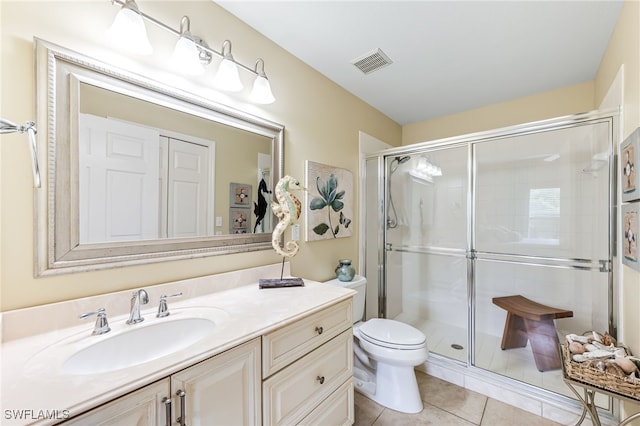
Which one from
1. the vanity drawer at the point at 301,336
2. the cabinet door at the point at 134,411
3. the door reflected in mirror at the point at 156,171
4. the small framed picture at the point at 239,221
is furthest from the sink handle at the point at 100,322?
the small framed picture at the point at 239,221

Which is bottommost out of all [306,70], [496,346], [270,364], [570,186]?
[496,346]

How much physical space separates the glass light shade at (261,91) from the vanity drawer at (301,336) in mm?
1202

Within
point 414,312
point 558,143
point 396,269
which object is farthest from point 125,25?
point 414,312

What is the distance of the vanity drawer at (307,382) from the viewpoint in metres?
0.99

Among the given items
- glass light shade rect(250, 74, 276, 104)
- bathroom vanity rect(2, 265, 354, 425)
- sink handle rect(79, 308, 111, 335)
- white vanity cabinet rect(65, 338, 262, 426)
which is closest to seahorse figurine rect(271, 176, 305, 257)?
bathroom vanity rect(2, 265, 354, 425)

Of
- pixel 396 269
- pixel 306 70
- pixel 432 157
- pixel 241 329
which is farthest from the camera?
pixel 396 269

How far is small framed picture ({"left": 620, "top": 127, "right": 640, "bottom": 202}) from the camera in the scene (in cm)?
115

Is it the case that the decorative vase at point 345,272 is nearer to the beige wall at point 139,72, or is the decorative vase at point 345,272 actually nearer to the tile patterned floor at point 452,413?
the beige wall at point 139,72

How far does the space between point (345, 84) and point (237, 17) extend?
1006mm

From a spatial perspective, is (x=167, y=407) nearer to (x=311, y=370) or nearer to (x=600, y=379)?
(x=311, y=370)

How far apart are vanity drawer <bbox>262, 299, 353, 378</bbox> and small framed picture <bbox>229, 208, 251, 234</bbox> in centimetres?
65

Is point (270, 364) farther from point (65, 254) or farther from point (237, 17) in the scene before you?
point (237, 17)

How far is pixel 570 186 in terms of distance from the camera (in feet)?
6.67

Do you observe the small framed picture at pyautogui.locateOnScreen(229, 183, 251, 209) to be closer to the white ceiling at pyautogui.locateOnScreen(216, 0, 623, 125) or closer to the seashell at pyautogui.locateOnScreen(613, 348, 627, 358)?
the white ceiling at pyautogui.locateOnScreen(216, 0, 623, 125)
